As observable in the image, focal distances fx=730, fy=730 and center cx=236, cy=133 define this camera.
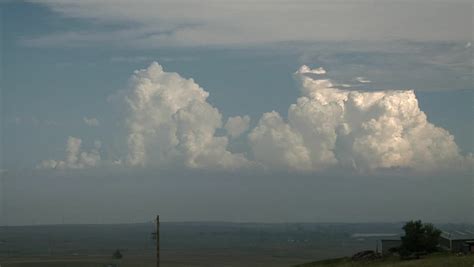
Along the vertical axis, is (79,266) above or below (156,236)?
below

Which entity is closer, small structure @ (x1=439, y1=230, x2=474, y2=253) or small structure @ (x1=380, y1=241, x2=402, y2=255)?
small structure @ (x1=439, y1=230, x2=474, y2=253)

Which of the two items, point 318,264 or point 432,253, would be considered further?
point 318,264

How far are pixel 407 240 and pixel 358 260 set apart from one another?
533 centimetres

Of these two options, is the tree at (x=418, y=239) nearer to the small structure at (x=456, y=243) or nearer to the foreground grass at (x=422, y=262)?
the foreground grass at (x=422, y=262)

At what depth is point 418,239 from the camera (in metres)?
65.6

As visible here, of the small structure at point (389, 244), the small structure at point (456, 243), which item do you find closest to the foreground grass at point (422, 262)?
the small structure at point (456, 243)

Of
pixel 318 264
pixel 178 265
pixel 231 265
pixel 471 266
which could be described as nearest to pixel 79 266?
pixel 178 265

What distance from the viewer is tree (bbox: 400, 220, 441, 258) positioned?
215 feet

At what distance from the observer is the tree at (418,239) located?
6544 centimetres

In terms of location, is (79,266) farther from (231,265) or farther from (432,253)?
(432,253)

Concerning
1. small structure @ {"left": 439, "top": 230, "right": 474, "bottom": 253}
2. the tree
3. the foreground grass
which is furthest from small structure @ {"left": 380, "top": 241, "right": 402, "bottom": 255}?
the tree

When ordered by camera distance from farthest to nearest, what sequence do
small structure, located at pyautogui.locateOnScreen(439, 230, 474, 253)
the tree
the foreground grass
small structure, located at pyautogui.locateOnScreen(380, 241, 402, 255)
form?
small structure, located at pyautogui.locateOnScreen(380, 241, 402, 255)
small structure, located at pyautogui.locateOnScreen(439, 230, 474, 253)
the tree
the foreground grass

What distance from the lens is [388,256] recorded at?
68.2 meters

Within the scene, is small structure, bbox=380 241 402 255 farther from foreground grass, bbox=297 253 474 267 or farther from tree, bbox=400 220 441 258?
tree, bbox=400 220 441 258
